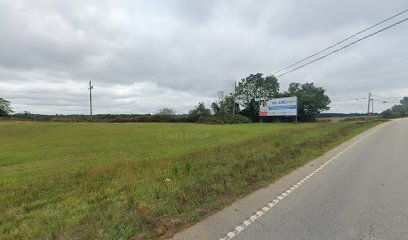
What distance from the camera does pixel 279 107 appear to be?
73.9m

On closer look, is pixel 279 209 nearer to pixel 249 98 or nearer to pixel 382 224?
pixel 382 224

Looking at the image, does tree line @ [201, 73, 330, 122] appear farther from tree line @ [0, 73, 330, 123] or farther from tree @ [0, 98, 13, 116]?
tree @ [0, 98, 13, 116]

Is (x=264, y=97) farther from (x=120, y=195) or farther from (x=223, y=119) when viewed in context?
(x=120, y=195)

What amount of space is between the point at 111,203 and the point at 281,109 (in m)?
69.8

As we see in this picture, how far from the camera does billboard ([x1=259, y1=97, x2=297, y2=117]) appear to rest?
233 ft

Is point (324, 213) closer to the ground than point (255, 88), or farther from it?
closer to the ground

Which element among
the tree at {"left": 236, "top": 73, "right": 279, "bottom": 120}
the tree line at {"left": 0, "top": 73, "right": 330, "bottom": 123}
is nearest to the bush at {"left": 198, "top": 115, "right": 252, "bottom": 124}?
the tree line at {"left": 0, "top": 73, "right": 330, "bottom": 123}

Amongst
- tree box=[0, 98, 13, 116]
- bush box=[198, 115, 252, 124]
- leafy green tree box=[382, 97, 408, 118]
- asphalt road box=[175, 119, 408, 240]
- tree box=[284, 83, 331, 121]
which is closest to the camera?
asphalt road box=[175, 119, 408, 240]

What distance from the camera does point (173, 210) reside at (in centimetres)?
620

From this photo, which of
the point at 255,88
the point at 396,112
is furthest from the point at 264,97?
the point at 396,112

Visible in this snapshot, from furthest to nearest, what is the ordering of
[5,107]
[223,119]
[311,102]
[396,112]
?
[396,112] < [5,107] < [311,102] < [223,119]

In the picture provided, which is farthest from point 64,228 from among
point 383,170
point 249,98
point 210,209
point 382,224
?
point 249,98

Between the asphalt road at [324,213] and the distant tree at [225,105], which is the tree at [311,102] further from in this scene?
the asphalt road at [324,213]

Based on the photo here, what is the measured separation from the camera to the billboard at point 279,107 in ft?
233
